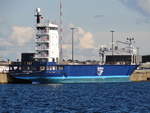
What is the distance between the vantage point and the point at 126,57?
179 metres

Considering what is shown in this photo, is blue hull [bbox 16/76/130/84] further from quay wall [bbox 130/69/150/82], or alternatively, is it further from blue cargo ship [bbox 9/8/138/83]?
quay wall [bbox 130/69/150/82]

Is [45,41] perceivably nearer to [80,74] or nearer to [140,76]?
[80,74]

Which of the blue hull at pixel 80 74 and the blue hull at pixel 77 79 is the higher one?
the blue hull at pixel 80 74

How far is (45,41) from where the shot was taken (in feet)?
329

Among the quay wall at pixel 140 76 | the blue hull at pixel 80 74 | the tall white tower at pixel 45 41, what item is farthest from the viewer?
the quay wall at pixel 140 76

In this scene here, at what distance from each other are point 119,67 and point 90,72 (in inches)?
329

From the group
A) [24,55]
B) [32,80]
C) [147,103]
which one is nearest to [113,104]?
[147,103]


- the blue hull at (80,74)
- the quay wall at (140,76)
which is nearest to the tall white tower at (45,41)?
the blue hull at (80,74)

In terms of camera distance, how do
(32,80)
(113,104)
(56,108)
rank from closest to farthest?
(56,108) < (113,104) < (32,80)

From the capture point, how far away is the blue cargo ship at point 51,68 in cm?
9731

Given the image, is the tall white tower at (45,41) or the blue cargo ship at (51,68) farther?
the tall white tower at (45,41)

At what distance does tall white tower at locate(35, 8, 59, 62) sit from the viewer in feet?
330

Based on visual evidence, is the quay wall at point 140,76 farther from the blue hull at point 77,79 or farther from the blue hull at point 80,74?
the blue hull at point 77,79

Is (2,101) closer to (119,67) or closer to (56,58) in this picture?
(56,58)
